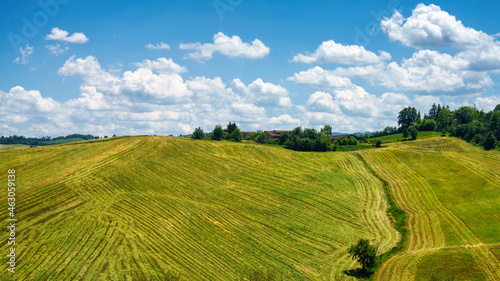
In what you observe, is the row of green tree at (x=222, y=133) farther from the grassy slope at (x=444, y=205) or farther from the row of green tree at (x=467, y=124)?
the row of green tree at (x=467, y=124)

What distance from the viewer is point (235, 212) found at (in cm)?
7775

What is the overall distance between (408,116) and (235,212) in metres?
155

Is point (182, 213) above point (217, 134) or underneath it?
underneath

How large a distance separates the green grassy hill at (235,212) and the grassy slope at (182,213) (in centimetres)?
29

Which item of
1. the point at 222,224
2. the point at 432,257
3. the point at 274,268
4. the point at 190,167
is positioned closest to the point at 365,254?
the point at 432,257

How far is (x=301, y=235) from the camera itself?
69.9 metres

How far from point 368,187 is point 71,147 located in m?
92.4

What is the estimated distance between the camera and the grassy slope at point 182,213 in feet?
182

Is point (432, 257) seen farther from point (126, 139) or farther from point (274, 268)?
point (126, 139)

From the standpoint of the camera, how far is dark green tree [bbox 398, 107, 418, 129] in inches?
7682

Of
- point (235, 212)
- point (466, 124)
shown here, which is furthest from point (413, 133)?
point (235, 212)

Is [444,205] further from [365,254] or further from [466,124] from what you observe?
[466,124]

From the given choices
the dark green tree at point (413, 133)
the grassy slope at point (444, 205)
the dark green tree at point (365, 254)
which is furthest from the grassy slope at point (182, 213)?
the dark green tree at point (413, 133)

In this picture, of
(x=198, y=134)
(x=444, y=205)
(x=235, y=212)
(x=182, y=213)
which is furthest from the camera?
(x=198, y=134)
